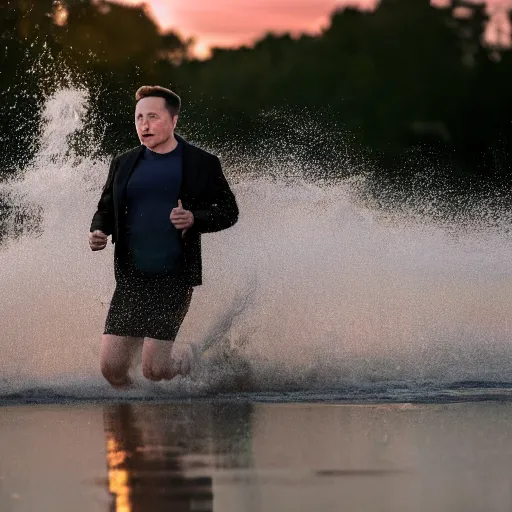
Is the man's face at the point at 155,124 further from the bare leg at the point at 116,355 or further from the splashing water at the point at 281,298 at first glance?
the splashing water at the point at 281,298

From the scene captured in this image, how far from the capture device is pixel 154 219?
1193 centimetres

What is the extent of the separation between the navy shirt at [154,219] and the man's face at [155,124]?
185 millimetres

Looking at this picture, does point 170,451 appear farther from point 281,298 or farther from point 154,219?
point 281,298

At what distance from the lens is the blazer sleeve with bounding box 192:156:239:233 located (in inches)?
464

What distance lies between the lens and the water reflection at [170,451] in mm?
8172

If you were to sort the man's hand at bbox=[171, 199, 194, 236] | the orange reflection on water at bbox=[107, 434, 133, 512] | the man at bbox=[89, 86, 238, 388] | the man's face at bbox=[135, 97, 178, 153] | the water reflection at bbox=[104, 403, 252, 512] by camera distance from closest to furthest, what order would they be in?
the orange reflection on water at bbox=[107, 434, 133, 512] < the water reflection at bbox=[104, 403, 252, 512] < the man's hand at bbox=[171, 199, 194, 236] < the man at bbox=[89, 86, 238, 388] < the man's face at bbox=[135, 97, 178, 153]

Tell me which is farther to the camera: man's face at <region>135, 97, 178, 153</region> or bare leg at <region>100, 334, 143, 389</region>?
man's face at <region>135, 97, 178, 153</region>

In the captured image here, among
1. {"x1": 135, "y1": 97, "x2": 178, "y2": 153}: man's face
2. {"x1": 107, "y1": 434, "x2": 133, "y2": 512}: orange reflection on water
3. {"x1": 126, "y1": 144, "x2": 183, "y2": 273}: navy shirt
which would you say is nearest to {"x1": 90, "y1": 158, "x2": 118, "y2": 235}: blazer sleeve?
{"x1": 126, "y1": 144, "x2": 183, "y2": 273}: navy shirt

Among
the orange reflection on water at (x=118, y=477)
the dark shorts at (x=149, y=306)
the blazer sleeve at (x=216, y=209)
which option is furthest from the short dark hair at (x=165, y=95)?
the orange reflection on water at (x=118, y=477)

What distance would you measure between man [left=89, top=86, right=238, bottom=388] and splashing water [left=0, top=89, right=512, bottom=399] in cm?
37

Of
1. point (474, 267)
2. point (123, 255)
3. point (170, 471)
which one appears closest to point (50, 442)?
point (170, 471)

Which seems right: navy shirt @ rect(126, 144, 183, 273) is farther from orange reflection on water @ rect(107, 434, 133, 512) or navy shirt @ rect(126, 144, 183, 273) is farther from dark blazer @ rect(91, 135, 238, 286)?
orange reflection on water @ rect(107, 434, 133, 512)

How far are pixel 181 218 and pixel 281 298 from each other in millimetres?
2374

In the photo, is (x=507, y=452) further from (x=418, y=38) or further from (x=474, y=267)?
(x=418, y=38)
